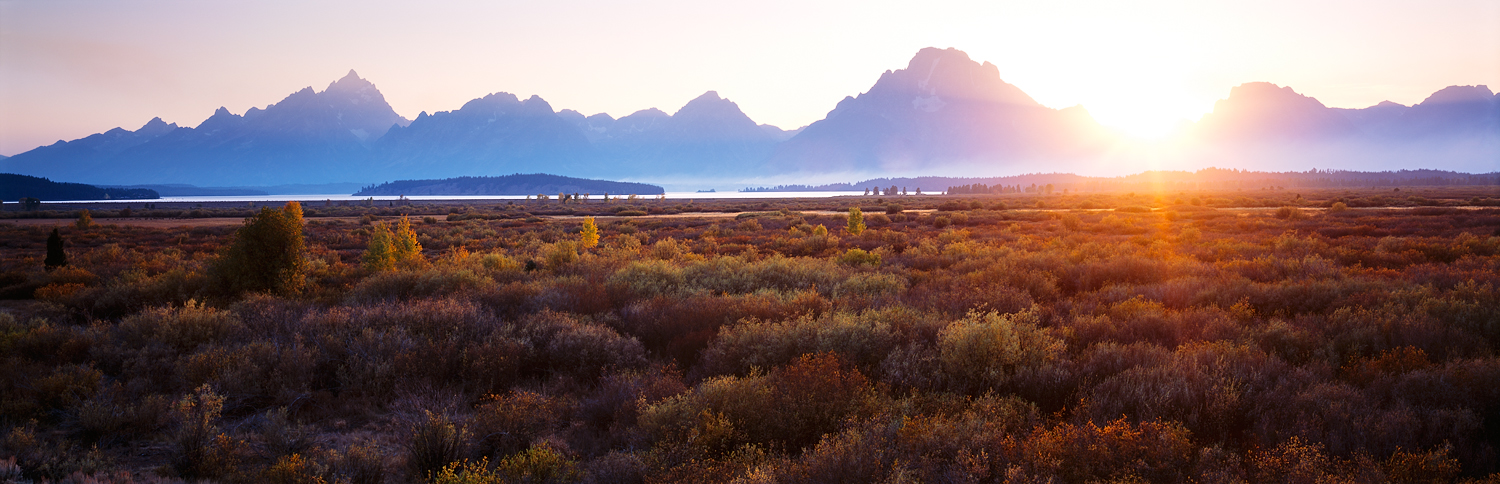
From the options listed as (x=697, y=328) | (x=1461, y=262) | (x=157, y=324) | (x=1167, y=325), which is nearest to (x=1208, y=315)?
(x=1167, y=325)

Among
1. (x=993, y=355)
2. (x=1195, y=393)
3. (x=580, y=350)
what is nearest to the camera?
(x=1195, y=393)

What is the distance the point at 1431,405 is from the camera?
15.8 ft

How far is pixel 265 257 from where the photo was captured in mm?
11344

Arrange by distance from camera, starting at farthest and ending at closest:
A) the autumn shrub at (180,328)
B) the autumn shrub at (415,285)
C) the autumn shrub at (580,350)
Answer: the autumn shrub at (415,285) → the autumn shrub at (180,328) → the autumn shrub at (580,350)

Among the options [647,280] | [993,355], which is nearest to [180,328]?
[647,280]

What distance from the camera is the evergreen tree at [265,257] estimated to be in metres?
11.2

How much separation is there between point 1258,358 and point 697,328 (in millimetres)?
6428

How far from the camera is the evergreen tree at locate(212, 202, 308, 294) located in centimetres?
1123

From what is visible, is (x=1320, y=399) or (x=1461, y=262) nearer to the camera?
(x=1320, y=399)

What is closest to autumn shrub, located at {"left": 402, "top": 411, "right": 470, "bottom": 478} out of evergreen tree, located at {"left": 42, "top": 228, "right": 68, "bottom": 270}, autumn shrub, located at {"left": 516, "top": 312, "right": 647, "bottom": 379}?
autumn shrub, located at {"left": 516, "top": 312, "right": 647, "bottom": 379}

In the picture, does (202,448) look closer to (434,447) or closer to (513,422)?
(434,447)

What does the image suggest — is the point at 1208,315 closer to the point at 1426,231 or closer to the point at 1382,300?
the point at 1382,300

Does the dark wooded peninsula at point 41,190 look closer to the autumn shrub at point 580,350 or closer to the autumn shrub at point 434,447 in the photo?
the autumn shrub at point 580,350

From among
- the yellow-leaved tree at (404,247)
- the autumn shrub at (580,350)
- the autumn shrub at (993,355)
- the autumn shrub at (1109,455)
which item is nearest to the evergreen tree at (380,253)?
the yellow-leaved tree at (404,247)
